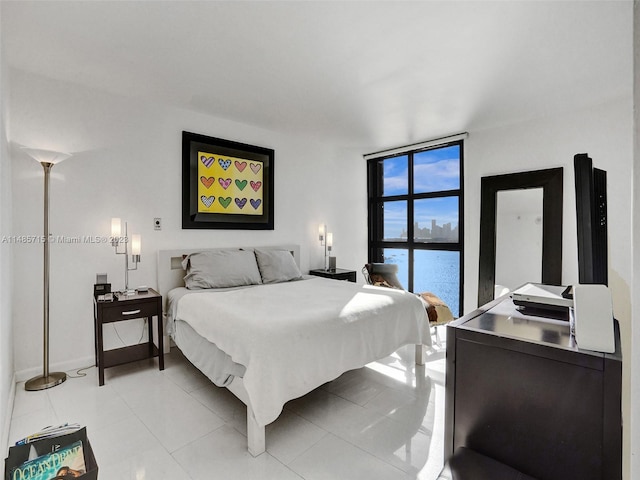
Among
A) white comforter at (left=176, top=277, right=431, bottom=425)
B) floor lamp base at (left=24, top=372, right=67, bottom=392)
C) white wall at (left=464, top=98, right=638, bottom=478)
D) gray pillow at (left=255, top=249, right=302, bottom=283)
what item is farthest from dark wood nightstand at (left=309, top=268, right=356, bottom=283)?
floor lamp base at (left=24, top=372, right=67, bottom=392)

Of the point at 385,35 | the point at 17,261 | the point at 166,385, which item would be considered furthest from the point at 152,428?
the point at 385,35

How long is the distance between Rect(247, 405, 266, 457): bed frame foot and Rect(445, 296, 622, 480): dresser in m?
1.04

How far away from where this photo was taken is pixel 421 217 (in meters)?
4.83

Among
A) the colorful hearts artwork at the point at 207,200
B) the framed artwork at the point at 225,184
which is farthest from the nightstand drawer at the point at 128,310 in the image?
the colorful hearts artwork at the point at 207,200

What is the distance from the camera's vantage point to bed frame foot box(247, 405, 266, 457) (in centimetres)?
173

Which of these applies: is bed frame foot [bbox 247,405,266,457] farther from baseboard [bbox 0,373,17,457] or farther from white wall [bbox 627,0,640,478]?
white wall [bbox 627,0,640,478]

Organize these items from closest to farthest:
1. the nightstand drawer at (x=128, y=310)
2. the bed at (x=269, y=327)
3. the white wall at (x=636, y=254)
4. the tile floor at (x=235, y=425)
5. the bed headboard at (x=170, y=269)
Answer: the white wall at (x=636, y=254) < the tile floor at (x=235, y=425) < the bed at (x=269, y=327) < the nightstand drawer at (x=128, y=310) < the bed headboard at (x=170, y=269)

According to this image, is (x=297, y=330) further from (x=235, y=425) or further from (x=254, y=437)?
(x=235, y=425)

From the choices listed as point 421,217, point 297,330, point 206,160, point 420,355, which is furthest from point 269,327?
point 421,217

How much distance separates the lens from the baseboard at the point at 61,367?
2564mm

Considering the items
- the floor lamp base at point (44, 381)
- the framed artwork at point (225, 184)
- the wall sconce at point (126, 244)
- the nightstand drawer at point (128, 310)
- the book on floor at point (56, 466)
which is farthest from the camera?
the framed artwork at point (225, 184)

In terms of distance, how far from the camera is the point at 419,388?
8.05 feet

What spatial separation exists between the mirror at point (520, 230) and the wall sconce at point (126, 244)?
389cm

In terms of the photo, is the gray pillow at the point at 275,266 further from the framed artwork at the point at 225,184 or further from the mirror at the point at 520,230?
the mirror at the point at 520,230
